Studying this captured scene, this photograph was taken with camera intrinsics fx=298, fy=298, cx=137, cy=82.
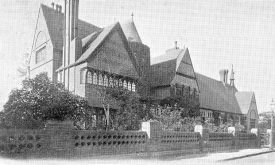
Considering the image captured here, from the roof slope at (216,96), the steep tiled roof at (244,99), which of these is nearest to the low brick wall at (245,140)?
the roof slope at (216,96)

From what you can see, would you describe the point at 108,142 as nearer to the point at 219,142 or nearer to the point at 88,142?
the point at 88,142

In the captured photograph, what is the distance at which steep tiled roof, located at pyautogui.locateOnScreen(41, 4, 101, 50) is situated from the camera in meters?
29.7

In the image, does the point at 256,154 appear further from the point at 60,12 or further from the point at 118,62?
the point at 60,12

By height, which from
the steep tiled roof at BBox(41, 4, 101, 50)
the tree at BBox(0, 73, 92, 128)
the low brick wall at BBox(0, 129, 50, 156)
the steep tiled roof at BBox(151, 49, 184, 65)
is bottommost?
the low brick wall at BBox(0, 129, 50, 156)

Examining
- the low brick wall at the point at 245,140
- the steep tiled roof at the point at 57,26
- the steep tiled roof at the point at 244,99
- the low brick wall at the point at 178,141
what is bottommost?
the low brick wall at the point at 245,140

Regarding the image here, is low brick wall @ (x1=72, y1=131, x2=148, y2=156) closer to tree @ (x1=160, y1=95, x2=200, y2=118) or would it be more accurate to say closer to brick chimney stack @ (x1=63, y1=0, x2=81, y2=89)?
brick chimney stack @ (x1=63, y1=0, x2=81, y2=89)

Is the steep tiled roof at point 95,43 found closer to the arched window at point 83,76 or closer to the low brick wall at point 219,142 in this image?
the arched window at point 83,76

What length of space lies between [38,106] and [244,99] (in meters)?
49.9

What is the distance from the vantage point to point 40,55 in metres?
32.3

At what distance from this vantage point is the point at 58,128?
12.4 meters

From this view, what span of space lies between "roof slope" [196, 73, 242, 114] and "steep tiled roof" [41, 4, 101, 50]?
19.7 meters

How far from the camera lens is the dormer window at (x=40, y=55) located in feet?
103

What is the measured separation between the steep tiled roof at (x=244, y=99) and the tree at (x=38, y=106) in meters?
45.2

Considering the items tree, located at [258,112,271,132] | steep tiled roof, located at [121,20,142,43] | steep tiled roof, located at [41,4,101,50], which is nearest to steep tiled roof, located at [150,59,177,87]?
steep tiled roof, located at [121,20,142,43]
